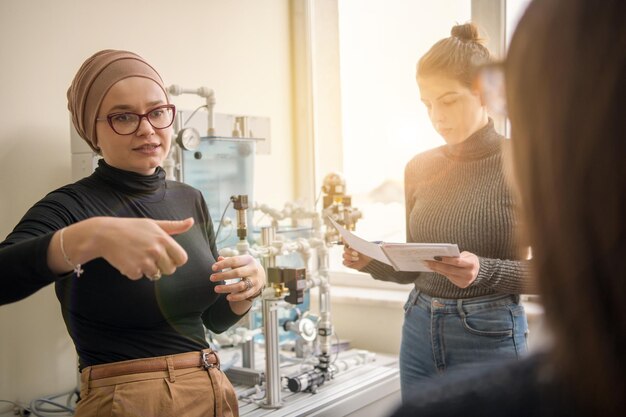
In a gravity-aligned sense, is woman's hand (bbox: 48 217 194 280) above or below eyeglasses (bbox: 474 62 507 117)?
below

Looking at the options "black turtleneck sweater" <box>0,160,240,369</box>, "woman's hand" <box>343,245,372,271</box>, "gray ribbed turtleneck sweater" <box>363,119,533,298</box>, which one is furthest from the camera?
"woman's hand" <box>343,245,372,271</box>

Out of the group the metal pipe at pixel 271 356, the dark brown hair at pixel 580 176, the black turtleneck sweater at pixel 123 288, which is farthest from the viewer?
the metal pipe at pixel 271 356

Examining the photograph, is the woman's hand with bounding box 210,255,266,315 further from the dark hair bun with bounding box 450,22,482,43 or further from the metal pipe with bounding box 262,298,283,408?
the dark hair bun with bounding box 450,22,482,43

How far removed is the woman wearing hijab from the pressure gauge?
0.64m

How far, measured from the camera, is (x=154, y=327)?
1.30 meters

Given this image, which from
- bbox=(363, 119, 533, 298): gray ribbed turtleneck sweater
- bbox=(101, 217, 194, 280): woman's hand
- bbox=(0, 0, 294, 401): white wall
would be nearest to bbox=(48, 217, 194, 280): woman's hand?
bbox=(101, 217, 194, 280): woman's hand

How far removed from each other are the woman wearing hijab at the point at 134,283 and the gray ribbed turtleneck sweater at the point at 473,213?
553mm

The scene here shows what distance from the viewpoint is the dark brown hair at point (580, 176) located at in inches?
18.2

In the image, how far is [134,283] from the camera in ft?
4.15

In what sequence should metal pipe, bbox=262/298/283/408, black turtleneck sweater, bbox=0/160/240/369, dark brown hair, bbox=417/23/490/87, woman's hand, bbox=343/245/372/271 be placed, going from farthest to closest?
metal pipe, bbox=262/298/283/408, woman's hand, bbox=343/245/372/271, dark brown hair, bbox=417/23/490/87, black turtleneck sweater, bbox=0/160/240/369

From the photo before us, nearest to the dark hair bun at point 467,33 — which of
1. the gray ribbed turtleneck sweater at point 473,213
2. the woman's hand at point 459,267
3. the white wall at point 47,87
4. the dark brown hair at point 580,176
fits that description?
the gray ribbed turtleneck sweater at point 473,213

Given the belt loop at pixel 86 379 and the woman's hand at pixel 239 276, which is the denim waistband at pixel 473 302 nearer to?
the woman's hand at pixel 239 276

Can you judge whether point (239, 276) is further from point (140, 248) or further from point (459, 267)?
point (459, 267)

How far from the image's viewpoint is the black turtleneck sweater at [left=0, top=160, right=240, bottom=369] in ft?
4.05
